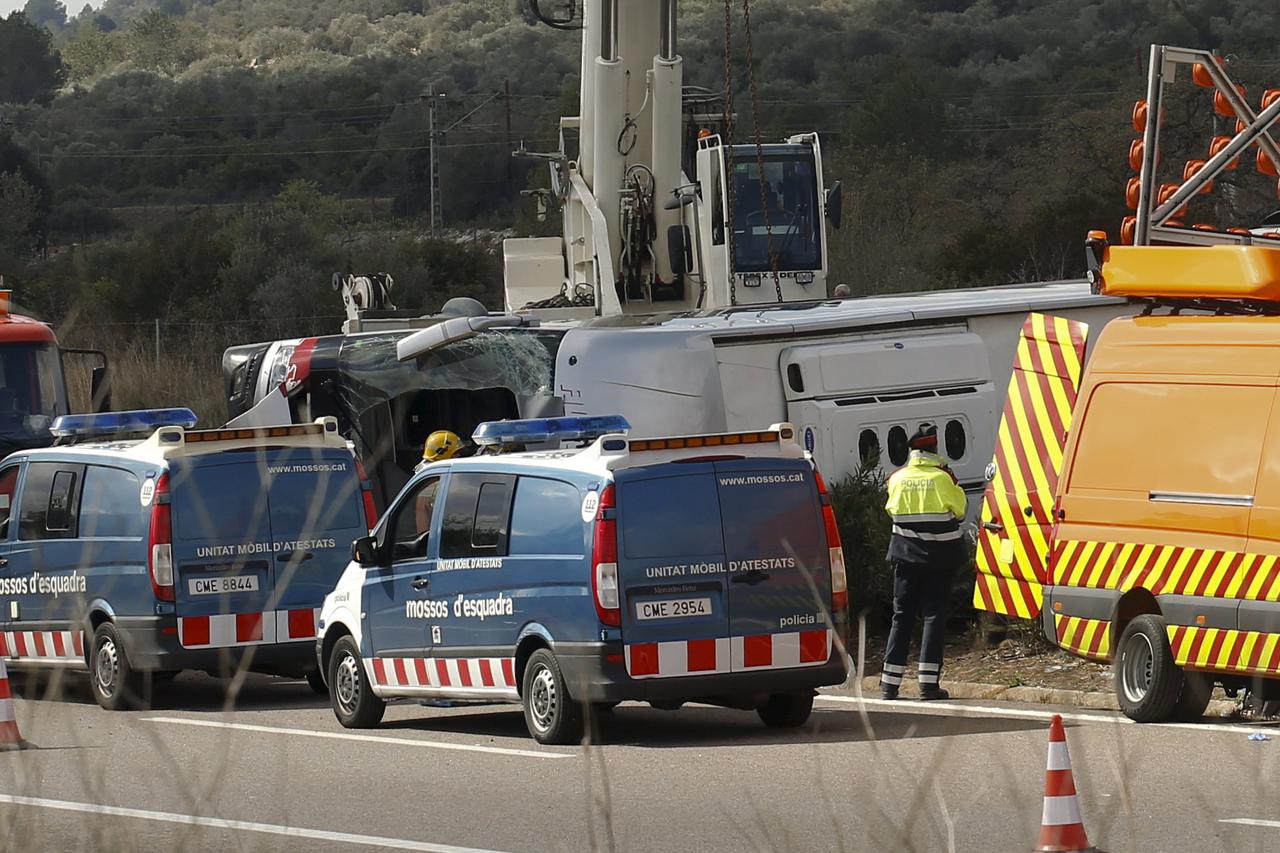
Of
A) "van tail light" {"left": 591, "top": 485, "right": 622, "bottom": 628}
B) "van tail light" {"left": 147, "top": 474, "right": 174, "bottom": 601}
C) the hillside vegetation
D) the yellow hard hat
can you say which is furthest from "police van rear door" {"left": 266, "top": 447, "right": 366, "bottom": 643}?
the hillside vegetation

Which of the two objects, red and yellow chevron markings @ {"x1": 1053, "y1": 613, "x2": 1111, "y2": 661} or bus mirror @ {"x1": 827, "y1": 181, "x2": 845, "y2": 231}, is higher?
bus mirror @ {"x1": 827, "y1": 181, "x2": 845, "y2": 231}

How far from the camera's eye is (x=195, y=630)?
14.4 metres

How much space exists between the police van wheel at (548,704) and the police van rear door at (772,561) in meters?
0.95

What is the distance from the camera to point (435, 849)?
27.9ft

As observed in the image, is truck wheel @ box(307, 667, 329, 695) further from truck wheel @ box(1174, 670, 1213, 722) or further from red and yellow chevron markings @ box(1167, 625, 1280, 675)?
red and yellow chevron markings @ box(1167, 625, 1280, 675)

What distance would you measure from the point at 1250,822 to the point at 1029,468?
5.94 metres

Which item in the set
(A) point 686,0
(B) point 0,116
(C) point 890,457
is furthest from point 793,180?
(A) point 686,0

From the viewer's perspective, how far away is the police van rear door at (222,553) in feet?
47.0

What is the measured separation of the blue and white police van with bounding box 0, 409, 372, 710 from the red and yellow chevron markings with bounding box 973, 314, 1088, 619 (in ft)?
14.5

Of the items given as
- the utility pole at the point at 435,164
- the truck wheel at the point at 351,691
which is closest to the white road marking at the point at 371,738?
the truck wheel at the point at 351,691

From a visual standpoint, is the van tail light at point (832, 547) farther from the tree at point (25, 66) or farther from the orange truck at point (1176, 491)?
the tree at point (25, 66)

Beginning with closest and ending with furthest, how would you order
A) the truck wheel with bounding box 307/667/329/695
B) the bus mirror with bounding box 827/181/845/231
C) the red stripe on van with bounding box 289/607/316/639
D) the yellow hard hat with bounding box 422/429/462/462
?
the red stripe on van with bounding box 289/607/316/639, the truck wheel with bounding box 307/667/329/695, the yellow hard hat with bounding box 422/429/462/462, the bus mirror with bounding box 827/181/845/231

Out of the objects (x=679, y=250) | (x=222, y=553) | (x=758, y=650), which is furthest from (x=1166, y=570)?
(x=679, y=250)

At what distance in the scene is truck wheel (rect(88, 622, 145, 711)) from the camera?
14438mm
